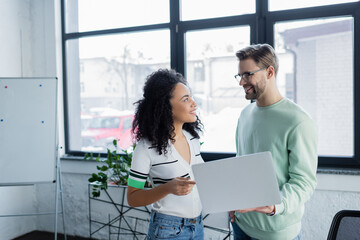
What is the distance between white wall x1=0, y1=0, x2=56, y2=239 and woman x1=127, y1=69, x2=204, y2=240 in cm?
214

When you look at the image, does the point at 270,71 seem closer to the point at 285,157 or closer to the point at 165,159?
the point at 285,157

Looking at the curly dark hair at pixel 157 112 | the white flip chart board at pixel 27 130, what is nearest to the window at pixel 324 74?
the curly dark hair at pixel 157 112

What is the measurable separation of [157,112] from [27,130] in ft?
5.62

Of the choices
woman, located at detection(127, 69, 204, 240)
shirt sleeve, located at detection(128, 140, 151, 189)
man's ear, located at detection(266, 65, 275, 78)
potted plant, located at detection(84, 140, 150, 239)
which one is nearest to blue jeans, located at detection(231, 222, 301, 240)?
woman, located at detection(127, 69, 204, 240)

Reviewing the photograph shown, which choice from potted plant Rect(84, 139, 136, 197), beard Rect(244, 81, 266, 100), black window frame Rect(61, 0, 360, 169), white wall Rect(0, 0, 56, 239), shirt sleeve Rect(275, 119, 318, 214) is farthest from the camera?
white wall Rect(0, 0, 56, 239)

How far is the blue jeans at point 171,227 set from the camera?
1.26m

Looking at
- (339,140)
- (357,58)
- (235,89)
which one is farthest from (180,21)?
(339,140)

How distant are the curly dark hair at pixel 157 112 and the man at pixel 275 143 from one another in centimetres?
33

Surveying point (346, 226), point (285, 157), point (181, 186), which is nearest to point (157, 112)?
point (181, 186)

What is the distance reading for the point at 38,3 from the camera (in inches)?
125

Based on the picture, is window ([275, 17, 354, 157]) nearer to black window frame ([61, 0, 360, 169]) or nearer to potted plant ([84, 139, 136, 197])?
black window frame ([61, 0, 360, 169])

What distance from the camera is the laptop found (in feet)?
3.48

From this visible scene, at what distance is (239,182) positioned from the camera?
3.56 ft

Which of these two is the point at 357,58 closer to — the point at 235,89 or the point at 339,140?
the point at 339,140
